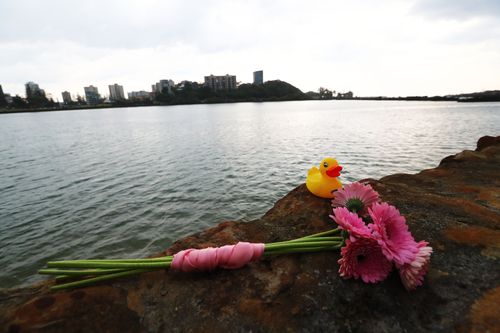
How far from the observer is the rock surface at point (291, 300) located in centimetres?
188

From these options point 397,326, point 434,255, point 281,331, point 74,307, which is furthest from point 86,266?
point 434,255

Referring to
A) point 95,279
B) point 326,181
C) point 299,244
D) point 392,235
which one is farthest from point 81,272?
point 326,181

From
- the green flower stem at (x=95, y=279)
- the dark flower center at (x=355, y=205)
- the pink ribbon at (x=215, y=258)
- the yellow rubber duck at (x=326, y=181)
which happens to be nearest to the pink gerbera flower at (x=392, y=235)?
the dark flower center at (x=355, y=205)

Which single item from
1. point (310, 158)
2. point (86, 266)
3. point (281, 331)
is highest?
point (86, 266)

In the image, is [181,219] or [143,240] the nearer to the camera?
[143,240]

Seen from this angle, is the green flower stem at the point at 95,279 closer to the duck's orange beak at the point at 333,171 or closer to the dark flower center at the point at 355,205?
the dark flower center at the point at 355,205

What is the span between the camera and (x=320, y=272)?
2.39 metres

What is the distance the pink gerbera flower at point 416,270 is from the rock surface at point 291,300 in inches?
5.0

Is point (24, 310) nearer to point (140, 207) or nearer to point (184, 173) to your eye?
point (140, 207)

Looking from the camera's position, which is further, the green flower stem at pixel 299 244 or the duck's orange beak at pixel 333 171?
the duck's orange beak at pixel 333 171

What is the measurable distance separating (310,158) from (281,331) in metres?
16.8

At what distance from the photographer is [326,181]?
424cm

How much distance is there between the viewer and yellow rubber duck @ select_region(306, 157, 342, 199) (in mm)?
4160

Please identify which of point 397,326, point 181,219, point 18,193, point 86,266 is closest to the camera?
point 397,326
